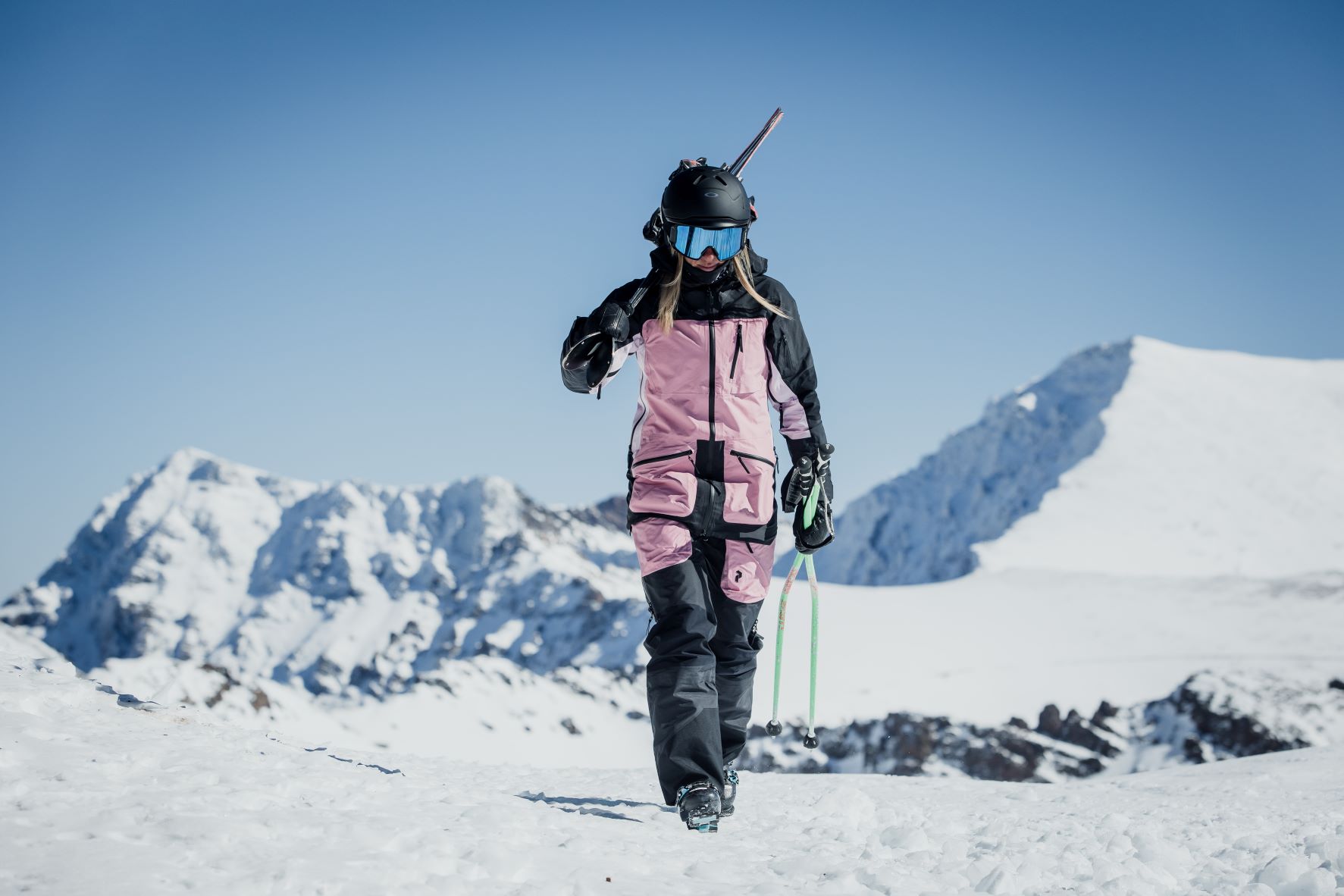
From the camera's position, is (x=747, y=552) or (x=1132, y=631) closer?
(x=747, y=552)

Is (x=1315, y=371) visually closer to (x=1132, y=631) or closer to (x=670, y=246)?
(x=1132, y=631)

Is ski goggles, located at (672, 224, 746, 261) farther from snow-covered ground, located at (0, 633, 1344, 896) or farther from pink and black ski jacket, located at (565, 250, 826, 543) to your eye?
snow-covered ground, located at (0, 633, 1344, 896)

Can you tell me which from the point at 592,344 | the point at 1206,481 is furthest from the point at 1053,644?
the point at 592,344

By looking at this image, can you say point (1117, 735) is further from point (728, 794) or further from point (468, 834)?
point (468, 834)

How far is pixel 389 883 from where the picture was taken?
2736 millimetres

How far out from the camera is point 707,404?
4723 mm

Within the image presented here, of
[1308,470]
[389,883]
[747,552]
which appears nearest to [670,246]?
[747,552]

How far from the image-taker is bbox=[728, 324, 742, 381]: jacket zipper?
4.77 meters

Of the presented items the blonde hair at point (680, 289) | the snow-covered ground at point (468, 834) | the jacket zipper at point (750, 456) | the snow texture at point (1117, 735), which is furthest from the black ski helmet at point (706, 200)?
the snow texture at point (1117, 735)

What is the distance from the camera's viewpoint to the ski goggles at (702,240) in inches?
190

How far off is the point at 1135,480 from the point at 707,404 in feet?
418

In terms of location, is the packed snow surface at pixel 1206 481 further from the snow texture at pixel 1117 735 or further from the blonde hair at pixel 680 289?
the blonde hair at pixel 680 289

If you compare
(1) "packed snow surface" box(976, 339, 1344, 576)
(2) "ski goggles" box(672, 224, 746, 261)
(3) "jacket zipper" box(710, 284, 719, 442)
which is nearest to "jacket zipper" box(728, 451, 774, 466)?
(3) "jacket zipper" box(710, 284, 719, 442)

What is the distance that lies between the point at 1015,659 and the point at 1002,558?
108 ft
